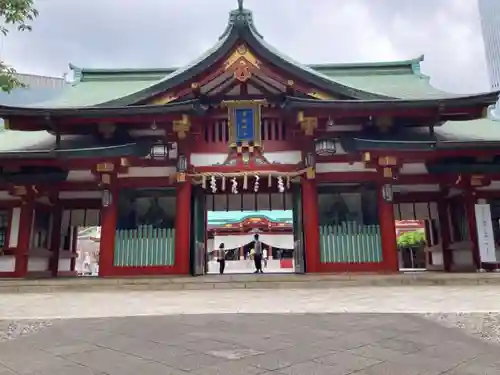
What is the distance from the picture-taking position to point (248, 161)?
1314 centimetres

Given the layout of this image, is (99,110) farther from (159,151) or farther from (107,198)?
(107,198)

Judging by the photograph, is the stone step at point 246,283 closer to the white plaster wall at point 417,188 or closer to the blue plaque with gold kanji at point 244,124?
the white plaster wall at point 417,188

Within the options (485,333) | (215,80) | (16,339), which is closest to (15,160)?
(215,80)

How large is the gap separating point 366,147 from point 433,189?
4.00 metres

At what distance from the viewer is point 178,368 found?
3572mm

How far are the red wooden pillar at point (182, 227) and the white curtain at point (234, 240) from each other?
18557 mm

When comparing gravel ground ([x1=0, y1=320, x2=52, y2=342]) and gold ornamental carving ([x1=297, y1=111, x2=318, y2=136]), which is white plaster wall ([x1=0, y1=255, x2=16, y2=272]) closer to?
gravel ground ([x1=0, y1=320, x2=52, y2=342])

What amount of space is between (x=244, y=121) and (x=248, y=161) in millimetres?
1290

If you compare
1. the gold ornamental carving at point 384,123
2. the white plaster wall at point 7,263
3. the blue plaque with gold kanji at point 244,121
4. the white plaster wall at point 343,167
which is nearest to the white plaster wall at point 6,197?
the white plaster wall at point 7,263

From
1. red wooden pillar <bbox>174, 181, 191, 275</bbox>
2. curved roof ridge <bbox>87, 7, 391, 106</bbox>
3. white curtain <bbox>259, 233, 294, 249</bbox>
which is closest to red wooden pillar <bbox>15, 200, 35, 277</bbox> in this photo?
curved roof ridge <bbox>87, 7, 391, 106</bbox>

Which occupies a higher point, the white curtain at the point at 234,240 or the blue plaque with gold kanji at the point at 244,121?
the blue plaque with gold kanji at the point at 244,121

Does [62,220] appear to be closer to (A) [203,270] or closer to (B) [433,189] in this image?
(A) [203,270]

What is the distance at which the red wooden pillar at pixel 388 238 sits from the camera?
480 inches

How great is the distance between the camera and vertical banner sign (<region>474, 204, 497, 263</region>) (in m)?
12.6
